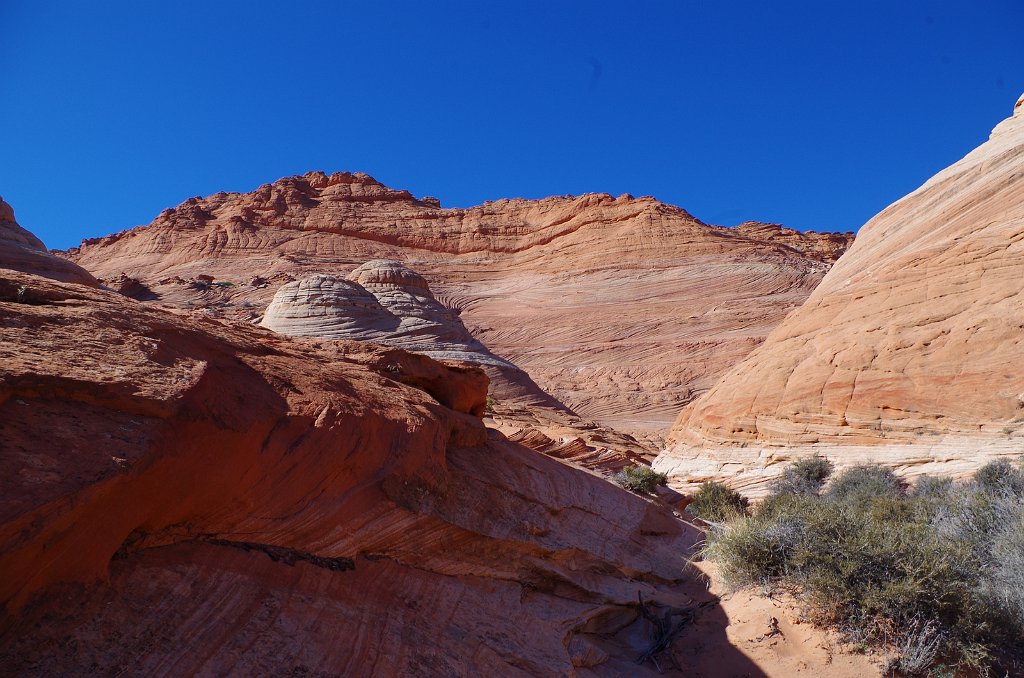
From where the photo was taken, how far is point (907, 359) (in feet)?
35.4

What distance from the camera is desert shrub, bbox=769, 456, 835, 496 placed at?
10.5m

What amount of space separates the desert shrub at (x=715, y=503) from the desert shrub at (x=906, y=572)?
3.03 m

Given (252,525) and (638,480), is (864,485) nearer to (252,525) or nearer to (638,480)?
(638,480)

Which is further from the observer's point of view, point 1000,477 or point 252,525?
point 1000,477

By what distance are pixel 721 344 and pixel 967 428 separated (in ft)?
84.3

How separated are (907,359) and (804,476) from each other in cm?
255

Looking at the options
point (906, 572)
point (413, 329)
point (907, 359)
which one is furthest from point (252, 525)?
point (413, 329)

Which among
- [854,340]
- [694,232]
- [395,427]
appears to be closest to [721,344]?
[694,232]

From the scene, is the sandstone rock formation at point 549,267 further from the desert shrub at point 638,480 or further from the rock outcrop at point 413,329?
the desert shrub at point 638,480

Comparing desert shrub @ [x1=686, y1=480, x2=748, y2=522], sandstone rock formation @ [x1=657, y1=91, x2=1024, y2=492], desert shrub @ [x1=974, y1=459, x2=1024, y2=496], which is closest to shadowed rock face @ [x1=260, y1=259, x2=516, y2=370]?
desert shrub @ [x1=686, y1=480, x2=748, y2=522]

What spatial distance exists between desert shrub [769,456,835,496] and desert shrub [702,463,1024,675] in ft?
11.0

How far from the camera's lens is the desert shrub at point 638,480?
32.8 ft

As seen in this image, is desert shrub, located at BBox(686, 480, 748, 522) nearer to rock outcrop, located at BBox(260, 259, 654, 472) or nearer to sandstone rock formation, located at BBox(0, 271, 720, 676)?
rock outcrop, located at BBox(260, 259, 654, 472)

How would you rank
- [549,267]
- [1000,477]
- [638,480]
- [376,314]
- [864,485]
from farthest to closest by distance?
[549,267] → [376,314] → [638,480] → [864,485] → [1000,477]
